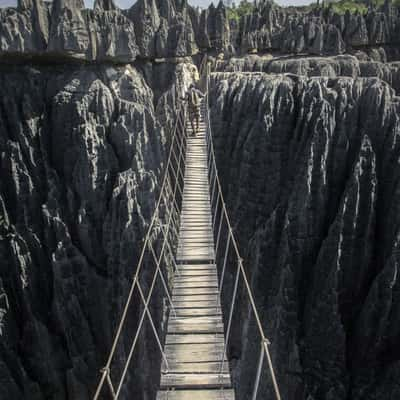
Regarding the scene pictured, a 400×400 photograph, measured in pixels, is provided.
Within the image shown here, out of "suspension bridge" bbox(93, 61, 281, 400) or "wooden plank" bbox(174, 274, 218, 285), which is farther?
"wooden plank" bbox(174, 274, 218, 285)

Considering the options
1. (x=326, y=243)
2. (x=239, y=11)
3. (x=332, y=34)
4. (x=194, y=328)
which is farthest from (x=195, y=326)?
(x=239, y=11)

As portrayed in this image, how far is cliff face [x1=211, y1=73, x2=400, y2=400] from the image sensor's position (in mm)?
8875

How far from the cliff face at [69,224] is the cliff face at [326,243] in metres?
4.59

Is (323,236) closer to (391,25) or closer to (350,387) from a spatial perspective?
(350,387)

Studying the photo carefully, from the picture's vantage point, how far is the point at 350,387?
8961 millimetres

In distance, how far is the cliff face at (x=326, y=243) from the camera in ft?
29.1

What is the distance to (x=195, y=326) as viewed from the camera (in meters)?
5.13

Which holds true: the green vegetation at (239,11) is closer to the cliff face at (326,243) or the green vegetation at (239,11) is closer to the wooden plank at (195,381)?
the cliff face at (326,243)

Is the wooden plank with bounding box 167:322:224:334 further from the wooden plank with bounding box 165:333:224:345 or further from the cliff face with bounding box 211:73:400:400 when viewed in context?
the cliff face with bounding box 211:73:400:400

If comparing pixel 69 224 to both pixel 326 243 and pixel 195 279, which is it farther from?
pixel 195 279

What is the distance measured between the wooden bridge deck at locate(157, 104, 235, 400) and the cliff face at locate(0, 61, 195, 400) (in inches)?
263

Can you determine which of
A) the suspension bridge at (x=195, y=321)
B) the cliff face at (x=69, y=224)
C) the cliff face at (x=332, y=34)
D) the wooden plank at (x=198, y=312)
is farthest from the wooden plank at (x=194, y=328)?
the cliff face at (x=332, y=34)

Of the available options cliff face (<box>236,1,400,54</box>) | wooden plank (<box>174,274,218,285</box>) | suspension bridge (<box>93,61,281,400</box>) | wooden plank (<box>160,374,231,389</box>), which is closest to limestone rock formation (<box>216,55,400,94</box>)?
cliff face (<box>236,1,400,54</box>)

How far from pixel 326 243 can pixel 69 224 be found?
9.77m
